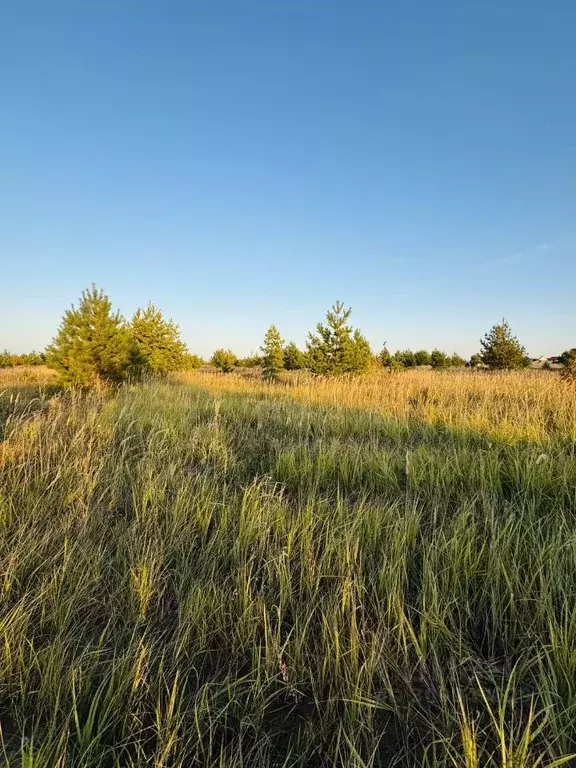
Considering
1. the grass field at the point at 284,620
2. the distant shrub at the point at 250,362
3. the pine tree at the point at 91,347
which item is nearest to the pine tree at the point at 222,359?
the distant shrub at the point at 250,362

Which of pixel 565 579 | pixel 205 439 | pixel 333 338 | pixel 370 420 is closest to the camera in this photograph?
pixel 565 579

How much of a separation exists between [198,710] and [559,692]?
3.75 feet

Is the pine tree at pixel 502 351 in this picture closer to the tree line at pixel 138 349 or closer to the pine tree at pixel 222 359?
the tree line at pixel 138 349

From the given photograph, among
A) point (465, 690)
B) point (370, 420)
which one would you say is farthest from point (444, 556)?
point (370, 420)

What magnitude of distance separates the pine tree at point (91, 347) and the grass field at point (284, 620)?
25.1 feet

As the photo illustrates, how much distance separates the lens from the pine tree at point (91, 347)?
10188 mm

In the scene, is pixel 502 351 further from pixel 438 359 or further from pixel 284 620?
pixel 284 620

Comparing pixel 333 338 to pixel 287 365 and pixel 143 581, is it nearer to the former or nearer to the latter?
pixel 143 581

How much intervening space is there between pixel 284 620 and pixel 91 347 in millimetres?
10482

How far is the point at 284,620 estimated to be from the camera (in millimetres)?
1696

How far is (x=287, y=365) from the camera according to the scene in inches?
1318

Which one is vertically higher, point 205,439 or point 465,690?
point 205,439

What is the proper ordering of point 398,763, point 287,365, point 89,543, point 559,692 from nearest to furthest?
point 398,763, point 559,692, point 89,543, point 287,365

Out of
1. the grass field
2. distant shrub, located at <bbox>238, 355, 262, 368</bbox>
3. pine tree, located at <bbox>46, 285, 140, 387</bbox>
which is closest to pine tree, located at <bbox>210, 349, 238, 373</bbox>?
distant shrub, located at <bbox>238, 355, 262, 368</bbox>
